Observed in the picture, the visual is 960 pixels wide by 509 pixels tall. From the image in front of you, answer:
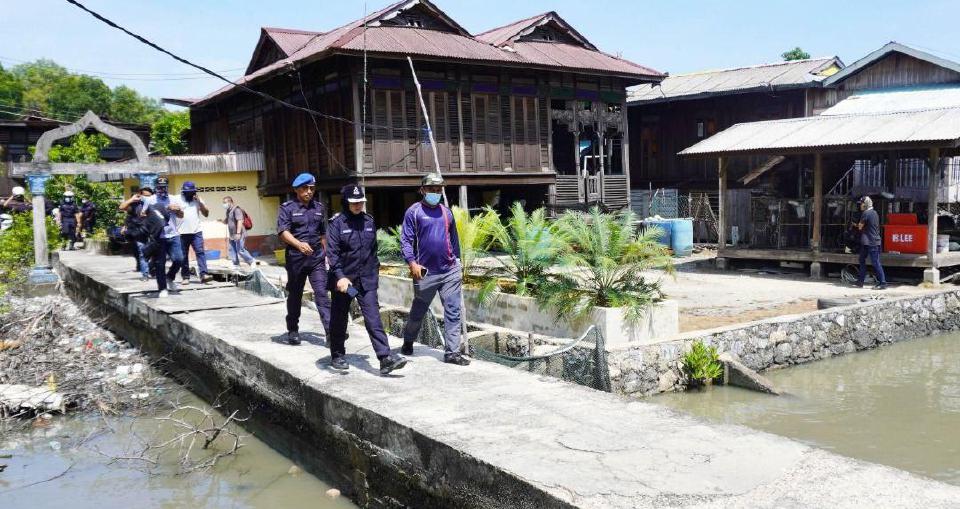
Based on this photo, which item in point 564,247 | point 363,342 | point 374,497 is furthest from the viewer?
point 564,247

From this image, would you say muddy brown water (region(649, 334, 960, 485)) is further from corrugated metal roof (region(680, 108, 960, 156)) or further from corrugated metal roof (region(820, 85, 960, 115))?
corrugated metal roof (region(820, 85, 960, 115))

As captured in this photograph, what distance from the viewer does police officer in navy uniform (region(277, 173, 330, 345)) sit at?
7.64 m

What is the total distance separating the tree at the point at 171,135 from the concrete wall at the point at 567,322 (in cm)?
2344

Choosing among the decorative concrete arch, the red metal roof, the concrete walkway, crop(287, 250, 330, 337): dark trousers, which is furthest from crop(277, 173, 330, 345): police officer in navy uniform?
the decorative concrete arch

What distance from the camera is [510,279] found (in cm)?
1093

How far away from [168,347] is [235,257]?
6.66 meters

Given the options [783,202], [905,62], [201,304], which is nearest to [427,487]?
[201,304]

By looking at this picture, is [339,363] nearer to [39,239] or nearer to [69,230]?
[39,239]

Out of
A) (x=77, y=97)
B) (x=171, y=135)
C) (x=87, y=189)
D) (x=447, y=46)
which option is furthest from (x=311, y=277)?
(x=77, y=97)

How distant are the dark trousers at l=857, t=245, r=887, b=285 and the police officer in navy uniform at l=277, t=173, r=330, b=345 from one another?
34.0ft

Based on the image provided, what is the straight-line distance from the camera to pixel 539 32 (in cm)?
2192

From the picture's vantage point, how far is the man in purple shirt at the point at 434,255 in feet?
22.8

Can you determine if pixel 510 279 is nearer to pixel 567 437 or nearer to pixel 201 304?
pixel 201 304

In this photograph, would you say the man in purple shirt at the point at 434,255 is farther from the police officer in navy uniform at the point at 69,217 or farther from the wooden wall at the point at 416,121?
the police officer in navy uniform at the point at 69,217
